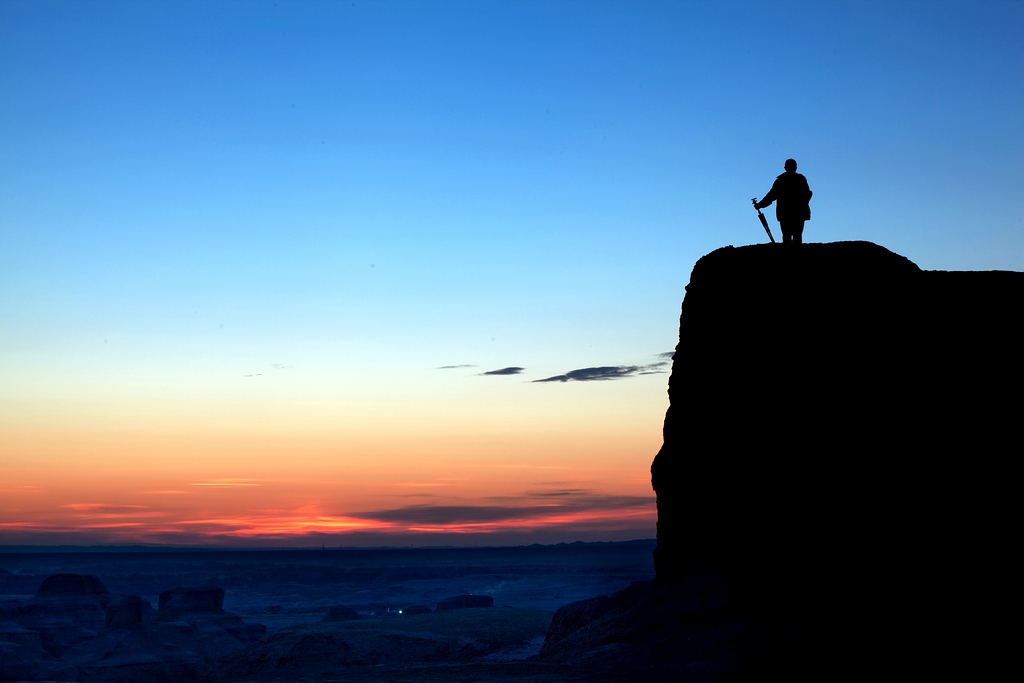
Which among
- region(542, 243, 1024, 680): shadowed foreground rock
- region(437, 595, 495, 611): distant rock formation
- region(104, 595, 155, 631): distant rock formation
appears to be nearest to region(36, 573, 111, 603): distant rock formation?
region(104, 595, 155, 631): distant rock formation

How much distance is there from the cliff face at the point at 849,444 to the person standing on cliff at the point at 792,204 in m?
1.11

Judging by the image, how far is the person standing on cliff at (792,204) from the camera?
57.6 feet

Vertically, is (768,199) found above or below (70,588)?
above

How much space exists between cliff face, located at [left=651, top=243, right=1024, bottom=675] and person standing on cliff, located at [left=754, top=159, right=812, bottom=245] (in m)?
1.11

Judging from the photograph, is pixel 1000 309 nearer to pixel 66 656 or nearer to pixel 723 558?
pixel 723 558

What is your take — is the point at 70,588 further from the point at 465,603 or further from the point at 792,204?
the point at 792,204

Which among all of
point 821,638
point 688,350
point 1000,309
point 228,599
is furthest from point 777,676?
point 228,599

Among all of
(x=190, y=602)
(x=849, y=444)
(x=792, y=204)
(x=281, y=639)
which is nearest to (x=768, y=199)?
(x=792, y=204)

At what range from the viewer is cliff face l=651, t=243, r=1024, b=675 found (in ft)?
43.9

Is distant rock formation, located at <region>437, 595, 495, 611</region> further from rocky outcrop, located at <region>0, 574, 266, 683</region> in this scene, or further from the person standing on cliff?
the person standing on cliff

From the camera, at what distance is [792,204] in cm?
1755

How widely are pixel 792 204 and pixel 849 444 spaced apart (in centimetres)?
520

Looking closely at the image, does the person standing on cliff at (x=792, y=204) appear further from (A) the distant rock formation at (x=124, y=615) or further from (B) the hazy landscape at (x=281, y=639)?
(A) the distant rock formation at (x=124, y=615)

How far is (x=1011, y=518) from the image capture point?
13.8 m
